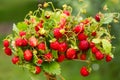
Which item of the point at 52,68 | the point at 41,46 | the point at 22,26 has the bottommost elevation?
the point at 52,68

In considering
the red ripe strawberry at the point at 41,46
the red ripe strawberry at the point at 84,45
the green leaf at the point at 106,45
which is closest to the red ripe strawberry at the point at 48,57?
the red ripe strawberry at the point at 41,46

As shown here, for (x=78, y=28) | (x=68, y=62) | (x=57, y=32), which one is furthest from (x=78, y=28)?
(x=68, y=62)

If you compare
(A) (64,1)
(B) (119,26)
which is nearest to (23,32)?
(A) (64,1)

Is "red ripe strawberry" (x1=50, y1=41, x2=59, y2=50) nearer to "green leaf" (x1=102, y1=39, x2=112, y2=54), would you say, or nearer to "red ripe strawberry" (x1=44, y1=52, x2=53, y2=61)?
"red ripe strawberry" (x1=44, y1=52, x2=53, y2=61)

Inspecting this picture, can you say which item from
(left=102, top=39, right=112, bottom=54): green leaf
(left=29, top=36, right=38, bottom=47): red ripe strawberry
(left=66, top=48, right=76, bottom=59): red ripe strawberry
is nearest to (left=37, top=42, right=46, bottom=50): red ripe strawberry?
(left=29, top=36, right=38, bottom=47): red ripe strawberry

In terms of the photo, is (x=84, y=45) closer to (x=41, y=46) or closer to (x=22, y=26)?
(x=41, y=46)

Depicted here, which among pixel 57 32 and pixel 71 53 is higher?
pixel 57 32
